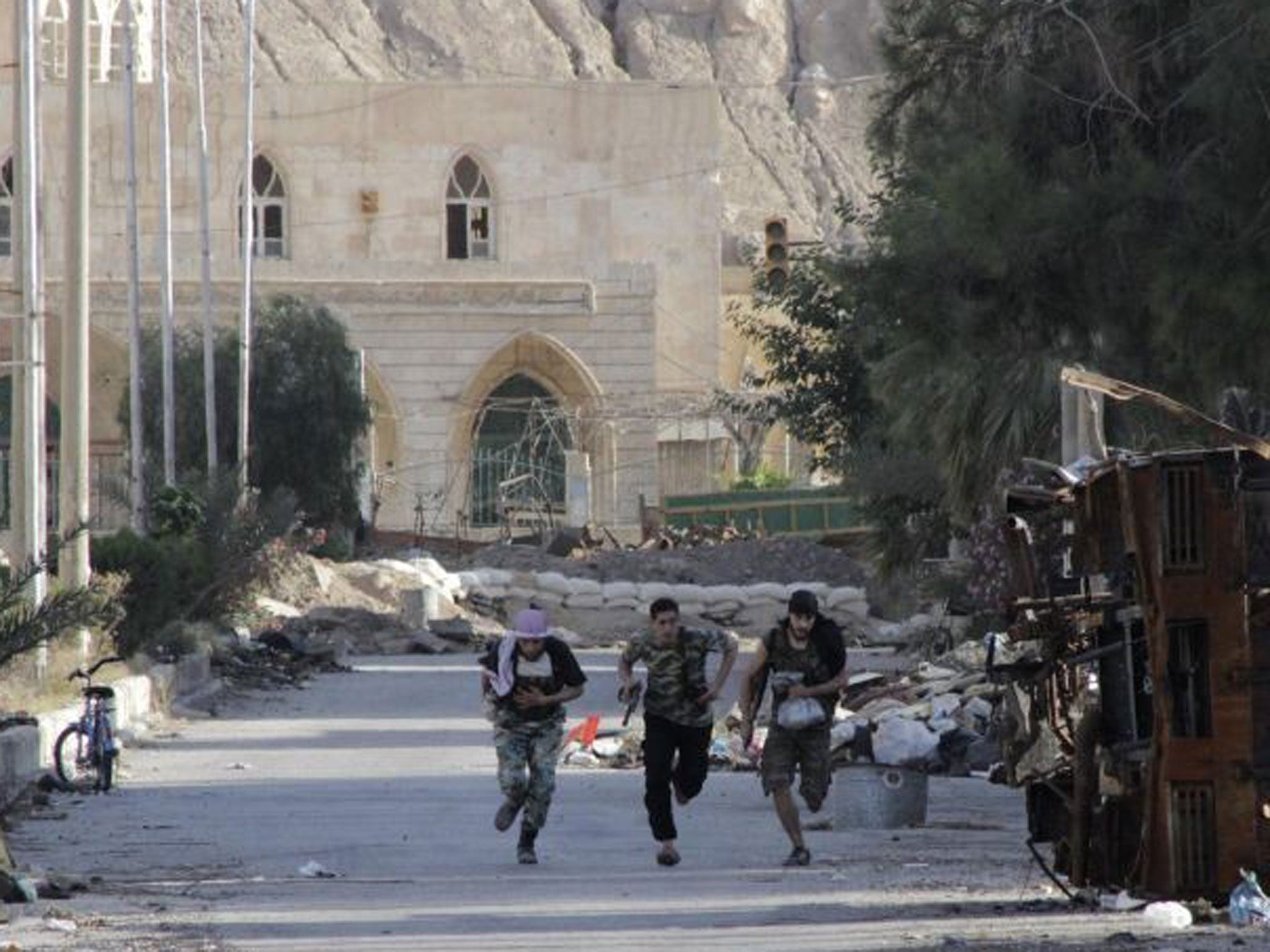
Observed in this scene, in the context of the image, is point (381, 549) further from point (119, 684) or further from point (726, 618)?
point (119, 684)

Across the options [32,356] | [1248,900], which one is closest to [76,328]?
[32,356]

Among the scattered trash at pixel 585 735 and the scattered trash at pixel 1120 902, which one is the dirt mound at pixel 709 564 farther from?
the scattered trash at pixel 1120 902

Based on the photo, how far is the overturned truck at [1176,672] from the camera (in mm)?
12414

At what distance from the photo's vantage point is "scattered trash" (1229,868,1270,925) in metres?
12.4

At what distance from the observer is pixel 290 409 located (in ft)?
206

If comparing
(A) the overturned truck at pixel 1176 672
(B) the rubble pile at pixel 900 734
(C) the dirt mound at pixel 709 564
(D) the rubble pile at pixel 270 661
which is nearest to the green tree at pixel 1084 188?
(B) the rubble pile at pixel 900 734

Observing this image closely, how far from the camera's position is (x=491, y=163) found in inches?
3221

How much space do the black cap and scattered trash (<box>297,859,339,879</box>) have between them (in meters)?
2.91

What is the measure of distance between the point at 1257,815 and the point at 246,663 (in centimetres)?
2709

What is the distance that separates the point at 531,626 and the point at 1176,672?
5751 millimetres

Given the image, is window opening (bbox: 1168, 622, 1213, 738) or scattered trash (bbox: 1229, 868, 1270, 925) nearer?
scattered trash (bbox: 1229, 868, 1270, 925)

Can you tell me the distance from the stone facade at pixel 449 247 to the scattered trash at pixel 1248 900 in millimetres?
58879

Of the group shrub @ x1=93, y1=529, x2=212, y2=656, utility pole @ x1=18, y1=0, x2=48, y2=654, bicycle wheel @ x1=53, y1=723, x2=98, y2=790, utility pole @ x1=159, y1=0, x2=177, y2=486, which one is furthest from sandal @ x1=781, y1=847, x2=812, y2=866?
utility pole @ x1=159, y1=0, x2=177, y2=486

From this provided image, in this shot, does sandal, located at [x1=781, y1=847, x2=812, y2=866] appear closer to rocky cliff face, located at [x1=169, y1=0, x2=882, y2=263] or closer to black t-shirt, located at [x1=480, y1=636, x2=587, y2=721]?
black t-shirt, located at [x1=480, y1=636, x2=587, y2=721]
